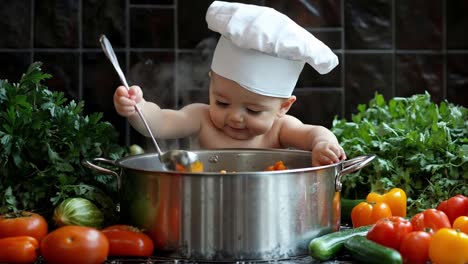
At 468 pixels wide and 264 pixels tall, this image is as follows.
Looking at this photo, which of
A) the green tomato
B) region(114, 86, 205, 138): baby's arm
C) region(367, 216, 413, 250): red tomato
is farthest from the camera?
region(114, 86, 205, 138): baby's arm

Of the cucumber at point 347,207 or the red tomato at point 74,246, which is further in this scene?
the cucumber at point 347,207

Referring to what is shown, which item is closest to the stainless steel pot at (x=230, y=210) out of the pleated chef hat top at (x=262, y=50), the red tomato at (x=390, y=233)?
the red tomato at (x=390, y=233)

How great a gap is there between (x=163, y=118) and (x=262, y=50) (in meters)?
→ 0.37

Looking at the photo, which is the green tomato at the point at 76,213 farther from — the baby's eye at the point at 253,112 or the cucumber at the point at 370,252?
the cucumber at the point at 370,252

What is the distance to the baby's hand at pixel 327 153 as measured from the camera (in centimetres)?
209

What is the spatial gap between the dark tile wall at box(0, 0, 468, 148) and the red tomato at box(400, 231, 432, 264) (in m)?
1.50

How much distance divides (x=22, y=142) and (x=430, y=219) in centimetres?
97

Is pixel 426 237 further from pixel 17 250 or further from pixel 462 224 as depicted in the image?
pixel 17 250

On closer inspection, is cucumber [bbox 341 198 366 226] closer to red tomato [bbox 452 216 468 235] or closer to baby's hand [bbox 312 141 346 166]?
baby's hand [bbox 312 141 346 166]

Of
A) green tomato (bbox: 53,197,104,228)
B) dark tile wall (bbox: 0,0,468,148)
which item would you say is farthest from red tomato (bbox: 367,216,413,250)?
dark tile wall (bbox: 0,0,468,148)

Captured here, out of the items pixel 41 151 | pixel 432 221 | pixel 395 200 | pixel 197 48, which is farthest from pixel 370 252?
pixel 197 48

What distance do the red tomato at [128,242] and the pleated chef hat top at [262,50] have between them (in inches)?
20.2

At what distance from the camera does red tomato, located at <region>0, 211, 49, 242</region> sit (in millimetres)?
1943

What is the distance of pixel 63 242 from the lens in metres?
1.83
